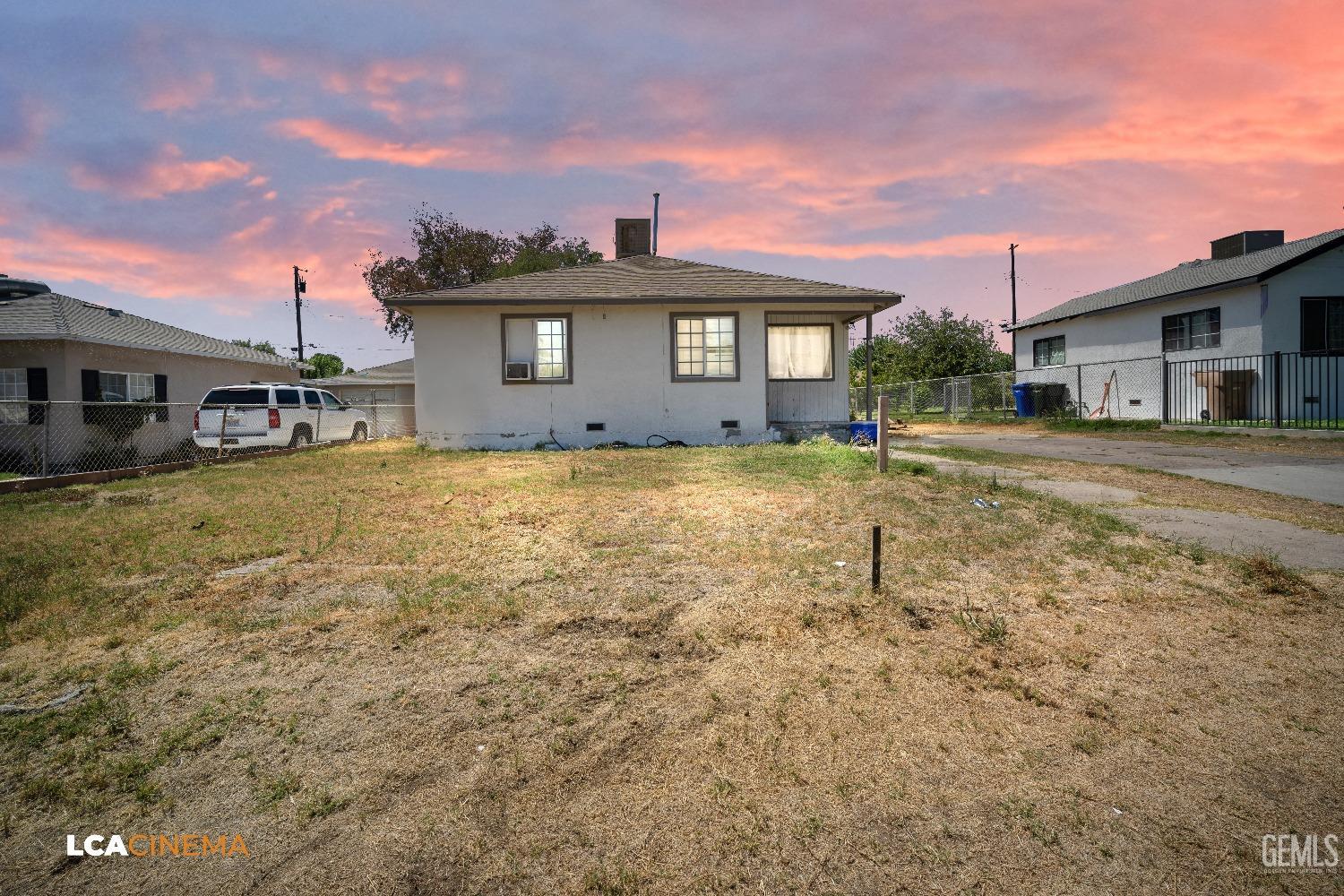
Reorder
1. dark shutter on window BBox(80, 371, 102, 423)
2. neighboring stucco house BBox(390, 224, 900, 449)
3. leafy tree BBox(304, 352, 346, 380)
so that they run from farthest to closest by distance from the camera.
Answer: leafy tree BBox(304, 352, 346, 380) → dark shutter on window BBox(80, 371, 102, 423) → neighboring stucco house BBox(390, 224, 900, 449)

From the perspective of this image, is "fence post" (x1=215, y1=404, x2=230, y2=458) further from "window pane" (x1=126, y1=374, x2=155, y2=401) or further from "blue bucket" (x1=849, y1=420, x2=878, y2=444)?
"blue bucket" (x1=849, y1=420, x2=878, y2=444)

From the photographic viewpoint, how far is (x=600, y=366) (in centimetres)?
1341

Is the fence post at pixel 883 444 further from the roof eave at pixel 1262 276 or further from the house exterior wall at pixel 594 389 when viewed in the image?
the roof eave at pixel 1262 276

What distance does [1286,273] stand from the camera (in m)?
17.4

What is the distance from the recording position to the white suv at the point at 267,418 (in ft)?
42.6

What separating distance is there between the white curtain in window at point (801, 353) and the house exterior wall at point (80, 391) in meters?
15.0

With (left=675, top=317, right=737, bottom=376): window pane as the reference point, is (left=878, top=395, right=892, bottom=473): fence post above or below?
below

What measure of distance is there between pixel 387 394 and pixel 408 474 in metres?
20.5

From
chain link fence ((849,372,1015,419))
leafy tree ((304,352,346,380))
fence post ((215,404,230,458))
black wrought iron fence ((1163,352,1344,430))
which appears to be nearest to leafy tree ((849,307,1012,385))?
chain link fence ((849,372,1015,419))

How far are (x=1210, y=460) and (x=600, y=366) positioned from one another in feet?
36.7

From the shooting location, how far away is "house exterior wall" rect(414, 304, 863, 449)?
13.3 meters

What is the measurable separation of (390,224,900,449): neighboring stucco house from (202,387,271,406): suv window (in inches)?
159

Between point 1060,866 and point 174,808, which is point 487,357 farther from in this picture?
point 1060,866

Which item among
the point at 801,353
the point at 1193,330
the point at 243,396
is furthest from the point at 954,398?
the point at 243,396
